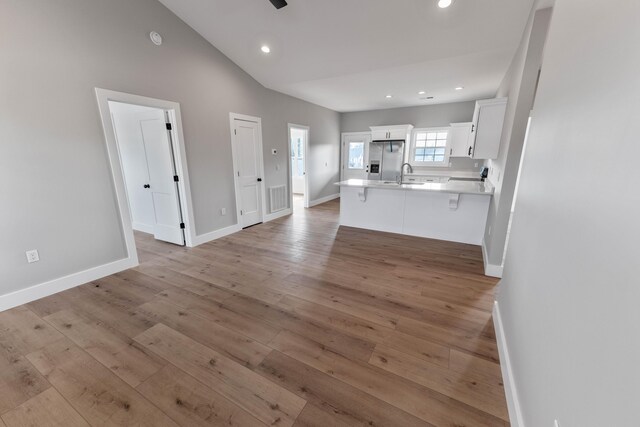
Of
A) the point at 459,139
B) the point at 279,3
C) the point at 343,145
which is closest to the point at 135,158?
the point at 279,3

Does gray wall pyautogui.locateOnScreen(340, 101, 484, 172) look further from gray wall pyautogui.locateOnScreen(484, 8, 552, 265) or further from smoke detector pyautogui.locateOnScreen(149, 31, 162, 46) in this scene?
smoke detector pyautogui.locateOnScreen(149, 31, 162, 46)

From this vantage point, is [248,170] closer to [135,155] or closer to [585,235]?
[135,155]

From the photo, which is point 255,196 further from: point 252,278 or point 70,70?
point 70,70

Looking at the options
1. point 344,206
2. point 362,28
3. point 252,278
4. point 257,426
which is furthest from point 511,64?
point 257,426

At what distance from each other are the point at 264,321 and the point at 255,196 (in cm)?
334

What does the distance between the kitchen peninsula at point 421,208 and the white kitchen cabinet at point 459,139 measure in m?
2.00

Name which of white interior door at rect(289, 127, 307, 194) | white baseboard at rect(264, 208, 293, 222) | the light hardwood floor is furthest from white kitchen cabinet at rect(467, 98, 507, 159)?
white interior door at rect(289, 127, 307, 194)

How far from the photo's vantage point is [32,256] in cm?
248

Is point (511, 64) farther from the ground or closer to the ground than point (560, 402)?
farther from the ground

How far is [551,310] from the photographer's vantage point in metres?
1.08

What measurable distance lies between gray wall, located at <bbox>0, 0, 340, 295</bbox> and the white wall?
77 cm

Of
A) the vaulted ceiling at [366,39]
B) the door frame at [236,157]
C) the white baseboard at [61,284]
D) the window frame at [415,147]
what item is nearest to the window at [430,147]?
the window frame at [415,147]

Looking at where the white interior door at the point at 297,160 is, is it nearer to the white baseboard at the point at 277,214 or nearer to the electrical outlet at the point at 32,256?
the white baseboard at the point at 277,214

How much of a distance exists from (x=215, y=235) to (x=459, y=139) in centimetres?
601
